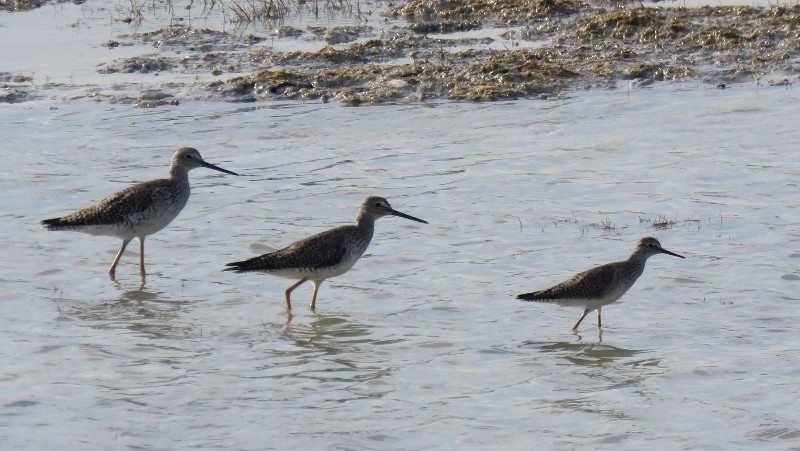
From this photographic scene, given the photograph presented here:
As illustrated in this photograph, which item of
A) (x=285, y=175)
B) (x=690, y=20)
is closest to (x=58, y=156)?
(x=285, y=175)

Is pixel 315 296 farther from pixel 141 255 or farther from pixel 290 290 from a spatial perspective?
pixel 141 255

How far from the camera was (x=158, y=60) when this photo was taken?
1867 centimetres

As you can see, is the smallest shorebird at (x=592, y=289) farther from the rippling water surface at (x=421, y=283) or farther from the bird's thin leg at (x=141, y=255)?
the bird's thin leg at (x=141, y=255)

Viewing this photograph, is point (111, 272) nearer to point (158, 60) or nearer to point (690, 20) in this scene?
point (158, 60)

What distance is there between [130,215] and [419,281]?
265cm

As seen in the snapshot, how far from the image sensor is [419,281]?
11469 mm

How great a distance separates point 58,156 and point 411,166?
4.07 metres

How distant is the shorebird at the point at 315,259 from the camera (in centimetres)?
1084

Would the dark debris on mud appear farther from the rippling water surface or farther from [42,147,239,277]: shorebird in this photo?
[42,147,239,277]: shorebird

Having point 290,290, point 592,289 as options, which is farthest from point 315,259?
point 592,289

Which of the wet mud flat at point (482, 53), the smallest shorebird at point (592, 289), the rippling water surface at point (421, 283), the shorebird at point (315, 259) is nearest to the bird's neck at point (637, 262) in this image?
the smallest shorebird at point (592, 289)

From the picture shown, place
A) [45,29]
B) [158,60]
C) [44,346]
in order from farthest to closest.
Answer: [45,29], [158,60], [44,346]

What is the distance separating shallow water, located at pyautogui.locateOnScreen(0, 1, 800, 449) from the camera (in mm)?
8578

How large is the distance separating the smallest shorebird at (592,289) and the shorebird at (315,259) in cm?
162
